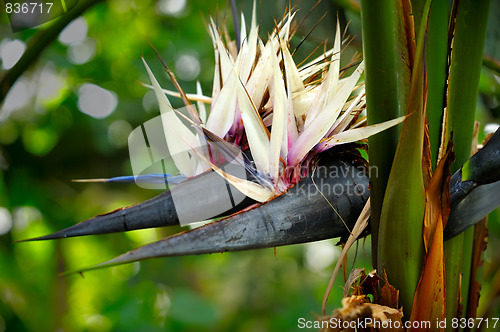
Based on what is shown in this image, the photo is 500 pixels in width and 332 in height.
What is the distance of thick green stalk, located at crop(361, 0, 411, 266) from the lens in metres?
0.33

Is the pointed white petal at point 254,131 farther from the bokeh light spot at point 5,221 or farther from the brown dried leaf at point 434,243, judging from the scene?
the bokeh light spot at point 5,221

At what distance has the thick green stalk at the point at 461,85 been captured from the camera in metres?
0.37

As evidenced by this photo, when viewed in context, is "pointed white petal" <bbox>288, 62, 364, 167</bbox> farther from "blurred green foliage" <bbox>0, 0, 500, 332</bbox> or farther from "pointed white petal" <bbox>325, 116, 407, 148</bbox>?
"blurred green foliage" <bbox>0, 0, 500, 332</bbox>

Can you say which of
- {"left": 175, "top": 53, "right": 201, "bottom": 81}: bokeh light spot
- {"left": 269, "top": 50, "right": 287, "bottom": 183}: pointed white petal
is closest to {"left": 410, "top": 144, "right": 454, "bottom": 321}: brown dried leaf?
{"left": 269, "top": 50, "right": 287, "bottom": 183}: pointed white petal

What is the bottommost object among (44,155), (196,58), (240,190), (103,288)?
(103,288)

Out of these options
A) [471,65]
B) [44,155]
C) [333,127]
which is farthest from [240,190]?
[44,155]

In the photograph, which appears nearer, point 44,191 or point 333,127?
point 333,127

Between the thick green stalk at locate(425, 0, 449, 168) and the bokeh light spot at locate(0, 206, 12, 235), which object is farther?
the bokeh light spot at locate(0, 206, 12, 235)

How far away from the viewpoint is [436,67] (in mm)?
367

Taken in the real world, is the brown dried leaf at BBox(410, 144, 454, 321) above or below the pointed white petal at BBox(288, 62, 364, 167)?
below

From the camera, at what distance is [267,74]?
1.52ft

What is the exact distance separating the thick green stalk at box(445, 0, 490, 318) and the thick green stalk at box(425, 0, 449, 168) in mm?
12

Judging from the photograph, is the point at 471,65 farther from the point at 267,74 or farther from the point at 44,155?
the point at 44,155

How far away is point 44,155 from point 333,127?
159 centimetres
